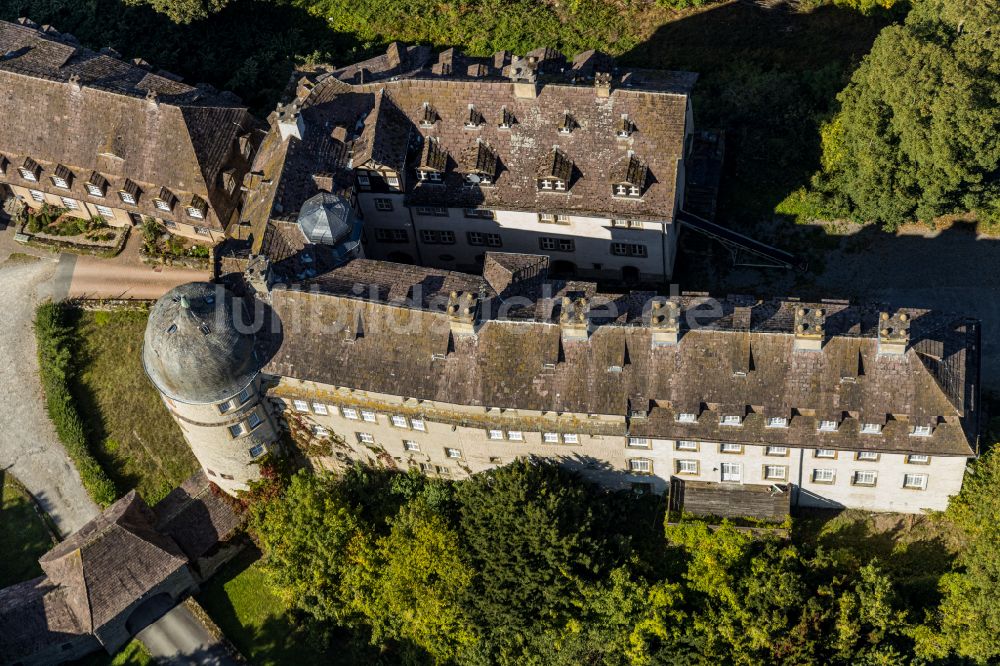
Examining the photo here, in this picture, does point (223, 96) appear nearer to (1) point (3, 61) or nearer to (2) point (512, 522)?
(1) point (3, 61)

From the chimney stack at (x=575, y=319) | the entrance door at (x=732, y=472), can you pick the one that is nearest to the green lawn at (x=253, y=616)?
the chimney stack at (x=575, y=319)

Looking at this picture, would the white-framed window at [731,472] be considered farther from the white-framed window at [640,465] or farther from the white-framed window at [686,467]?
the white-framed window at [640,465]

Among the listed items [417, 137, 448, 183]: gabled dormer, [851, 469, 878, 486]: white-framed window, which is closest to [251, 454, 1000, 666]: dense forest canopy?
[851, 469, 878, 486]: white-framed window

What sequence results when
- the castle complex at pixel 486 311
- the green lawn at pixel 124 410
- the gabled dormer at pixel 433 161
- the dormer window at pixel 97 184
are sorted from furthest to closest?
the dormer window at pixel 97 184 → the green lawn at pixel 124 410 → the gabled dormer at pixel 433 161 → the castle complex at pixel 486 311

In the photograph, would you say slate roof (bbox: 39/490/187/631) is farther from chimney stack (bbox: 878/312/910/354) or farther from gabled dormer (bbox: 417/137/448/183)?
chimney stack (bbox: 878/312/910/354)

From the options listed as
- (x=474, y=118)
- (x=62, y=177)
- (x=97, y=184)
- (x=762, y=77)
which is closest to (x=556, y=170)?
(x=474, y=118)

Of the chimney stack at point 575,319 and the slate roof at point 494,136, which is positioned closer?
the chimney stack at point 575,319
